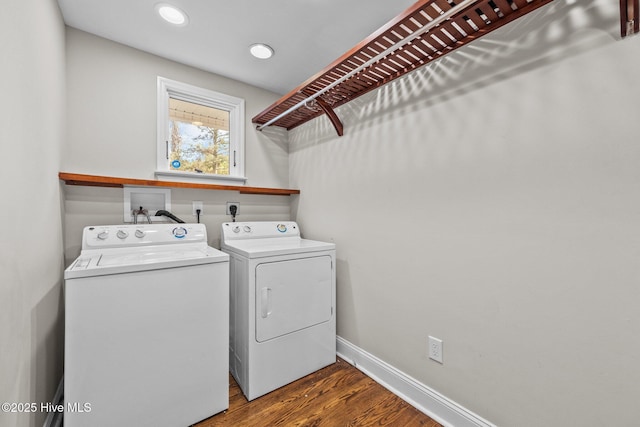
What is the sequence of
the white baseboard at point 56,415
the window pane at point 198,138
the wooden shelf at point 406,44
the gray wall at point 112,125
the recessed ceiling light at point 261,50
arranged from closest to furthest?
1. the wooden shelf at point 406,44
2. the white baseboard at point 56,415
3. the gray wall at point 112,125
4. the recessed ceiling light at point 261,50
5. the window pane at point 198,138

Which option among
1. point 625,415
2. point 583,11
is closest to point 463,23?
point 583,11

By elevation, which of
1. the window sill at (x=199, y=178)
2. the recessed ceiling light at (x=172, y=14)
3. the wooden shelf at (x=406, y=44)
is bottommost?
the window sill at (x=199, y=178)

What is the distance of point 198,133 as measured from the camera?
2.29 meters

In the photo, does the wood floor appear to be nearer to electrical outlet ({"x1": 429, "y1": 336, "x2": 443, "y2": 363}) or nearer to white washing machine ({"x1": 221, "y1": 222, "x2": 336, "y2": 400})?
white washing machine ({"x1": 221, "y1": 222, "x2": 336, "y2": 400})

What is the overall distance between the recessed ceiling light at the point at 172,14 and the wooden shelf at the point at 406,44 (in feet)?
2.51

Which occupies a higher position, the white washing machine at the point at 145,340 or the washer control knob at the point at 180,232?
the washer control knob at the point at 180,232

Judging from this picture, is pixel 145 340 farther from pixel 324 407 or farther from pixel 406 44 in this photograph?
pixel 406 44

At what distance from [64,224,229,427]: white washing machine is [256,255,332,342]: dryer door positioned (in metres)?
0.23

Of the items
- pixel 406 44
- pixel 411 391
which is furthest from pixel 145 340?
pixel 406 44

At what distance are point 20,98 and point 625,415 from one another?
2504 mm

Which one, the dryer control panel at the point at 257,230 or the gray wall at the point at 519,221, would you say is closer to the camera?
the gray wall at the point at 519,221

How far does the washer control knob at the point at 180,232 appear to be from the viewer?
6.30 ft

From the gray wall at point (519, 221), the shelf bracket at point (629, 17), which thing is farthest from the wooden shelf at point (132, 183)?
the shelf bracket at point (629, 17)

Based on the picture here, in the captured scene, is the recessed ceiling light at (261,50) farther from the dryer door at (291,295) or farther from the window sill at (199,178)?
the dryer door at (291,295)
